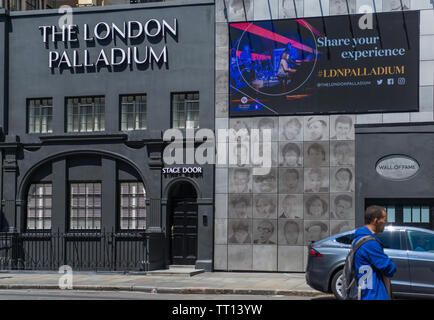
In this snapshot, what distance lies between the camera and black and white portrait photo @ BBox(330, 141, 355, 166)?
22.7 metres

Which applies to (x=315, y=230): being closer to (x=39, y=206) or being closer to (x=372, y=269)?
(x=39, y=206)

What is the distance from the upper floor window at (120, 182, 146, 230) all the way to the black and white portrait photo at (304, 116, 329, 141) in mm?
5454

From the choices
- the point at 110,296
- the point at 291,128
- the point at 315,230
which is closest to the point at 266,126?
the point at 291,128

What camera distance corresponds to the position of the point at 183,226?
24.2 meters

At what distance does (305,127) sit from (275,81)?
1660 mm

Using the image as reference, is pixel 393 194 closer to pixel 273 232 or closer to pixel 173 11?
pixel 273 232

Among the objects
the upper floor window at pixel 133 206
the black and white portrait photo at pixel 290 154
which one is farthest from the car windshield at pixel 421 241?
the upper floor window at pixel 133 206

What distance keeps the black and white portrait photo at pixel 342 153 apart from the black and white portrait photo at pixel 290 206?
4.74 ft

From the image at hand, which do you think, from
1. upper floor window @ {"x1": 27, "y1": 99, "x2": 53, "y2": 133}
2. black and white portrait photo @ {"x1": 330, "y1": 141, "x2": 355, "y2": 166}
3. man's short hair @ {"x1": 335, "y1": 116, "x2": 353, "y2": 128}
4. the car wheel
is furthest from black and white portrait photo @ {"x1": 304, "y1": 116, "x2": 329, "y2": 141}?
upper floor window @ {"x1": 27, "y1": 99, "x2": 53, "y2": 133}

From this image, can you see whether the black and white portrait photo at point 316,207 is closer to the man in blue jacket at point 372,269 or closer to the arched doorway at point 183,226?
the arched doorway at point 183,226

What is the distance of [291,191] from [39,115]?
8.67m

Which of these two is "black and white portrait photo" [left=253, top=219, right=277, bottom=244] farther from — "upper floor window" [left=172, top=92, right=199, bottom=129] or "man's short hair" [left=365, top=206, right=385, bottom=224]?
"man's short hair" [left=365, top=206, right=385, bottom=224]
